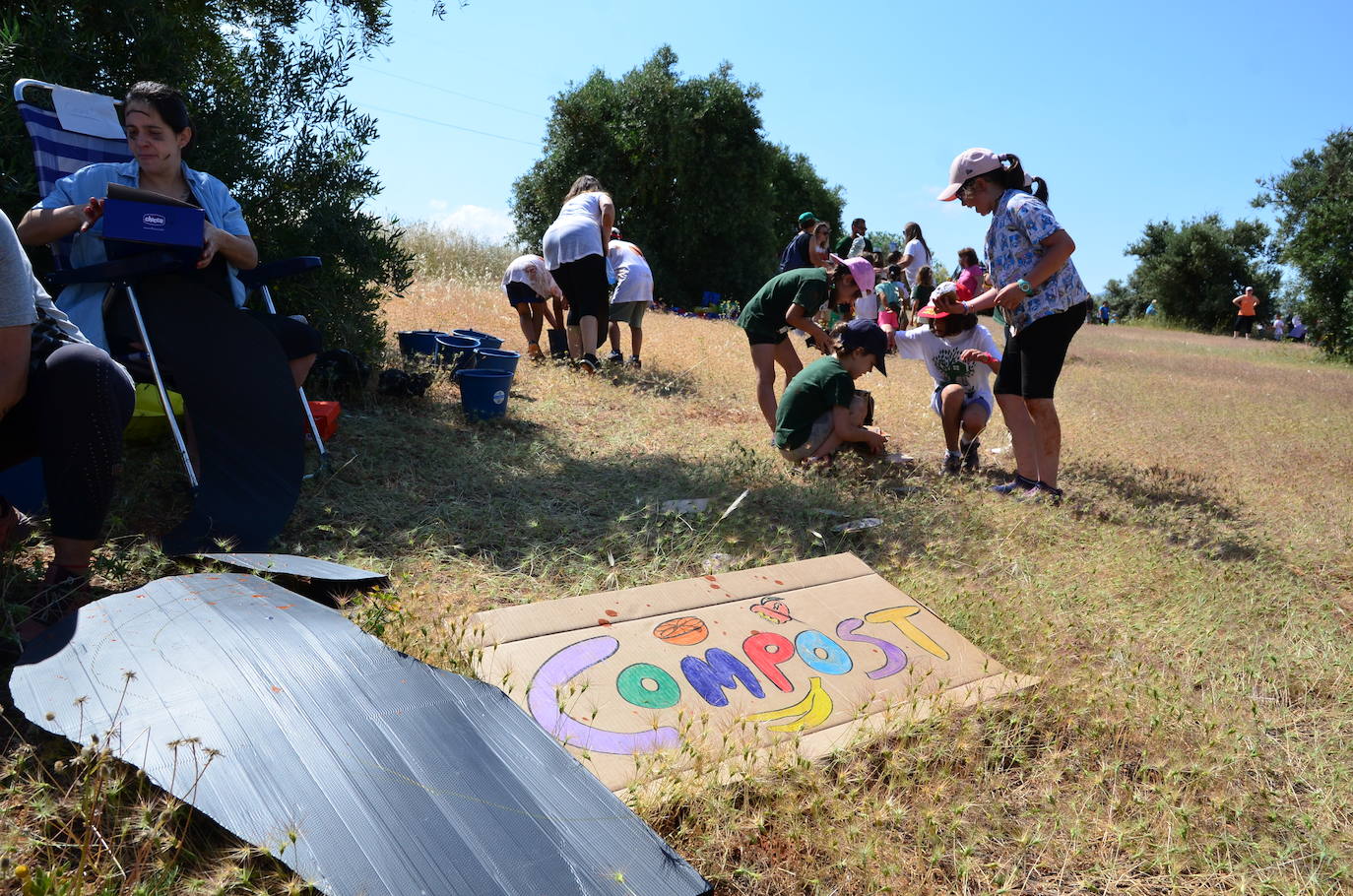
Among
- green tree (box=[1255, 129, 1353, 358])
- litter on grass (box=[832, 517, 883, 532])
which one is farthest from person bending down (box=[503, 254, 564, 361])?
green tree (box=[1255, 129, 1353, 358])

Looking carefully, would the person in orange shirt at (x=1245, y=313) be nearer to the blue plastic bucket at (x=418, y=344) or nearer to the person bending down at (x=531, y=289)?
the person bending down at (x=531, y=289)

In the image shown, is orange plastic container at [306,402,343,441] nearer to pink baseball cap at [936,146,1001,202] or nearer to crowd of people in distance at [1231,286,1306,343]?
pink baseball cap at [936,146,1001,202]

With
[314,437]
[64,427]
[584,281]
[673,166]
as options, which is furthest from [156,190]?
[673,166]

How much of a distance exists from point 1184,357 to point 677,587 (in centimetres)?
1789

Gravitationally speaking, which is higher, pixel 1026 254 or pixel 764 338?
pixel 1026 254

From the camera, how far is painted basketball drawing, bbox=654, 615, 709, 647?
2.37 metres

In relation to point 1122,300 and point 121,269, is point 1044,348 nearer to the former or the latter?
point 121,269

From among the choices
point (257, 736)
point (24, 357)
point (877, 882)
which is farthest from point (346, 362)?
point (877, 882)

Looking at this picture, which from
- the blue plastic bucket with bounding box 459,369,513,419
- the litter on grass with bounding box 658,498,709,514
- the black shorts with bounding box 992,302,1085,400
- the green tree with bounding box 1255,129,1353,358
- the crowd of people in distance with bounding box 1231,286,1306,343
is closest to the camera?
the litter on grass with bounding box 658,498,709,514

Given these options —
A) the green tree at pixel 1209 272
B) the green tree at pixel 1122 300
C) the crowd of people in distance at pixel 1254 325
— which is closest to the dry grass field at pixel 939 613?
the crowd of people in distance at pixel 1254 325

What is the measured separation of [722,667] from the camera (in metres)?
2.29

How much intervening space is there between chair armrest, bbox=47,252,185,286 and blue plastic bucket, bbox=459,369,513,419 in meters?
2.01

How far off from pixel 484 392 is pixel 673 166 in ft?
50.4

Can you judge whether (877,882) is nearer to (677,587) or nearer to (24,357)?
(677,587)
